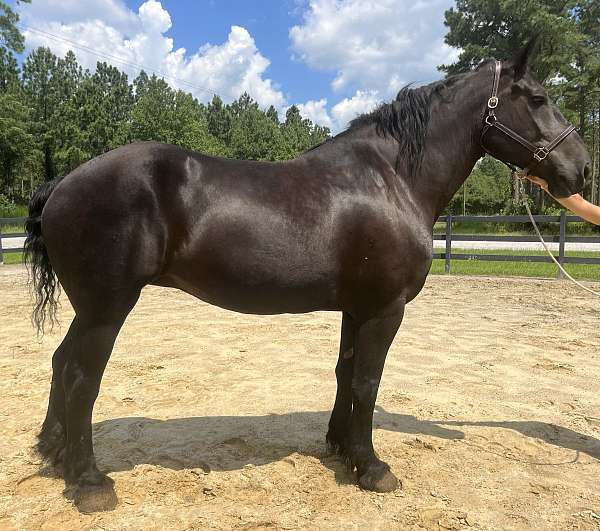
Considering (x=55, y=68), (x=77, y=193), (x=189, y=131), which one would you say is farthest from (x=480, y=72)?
(x=55, y=68)

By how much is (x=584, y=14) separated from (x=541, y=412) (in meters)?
31.6

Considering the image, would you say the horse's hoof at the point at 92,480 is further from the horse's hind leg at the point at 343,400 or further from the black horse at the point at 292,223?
the horse's hind leg at the point at 343,400

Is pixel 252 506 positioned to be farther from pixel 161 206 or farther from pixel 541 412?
pixel 541 412

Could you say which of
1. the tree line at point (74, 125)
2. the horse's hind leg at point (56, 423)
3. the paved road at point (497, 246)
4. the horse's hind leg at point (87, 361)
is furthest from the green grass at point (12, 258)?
the tree line at point (74, 125)

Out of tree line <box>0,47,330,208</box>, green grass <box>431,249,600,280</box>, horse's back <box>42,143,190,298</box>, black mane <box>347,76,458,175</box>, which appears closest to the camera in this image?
horse's back <box>42,143,190,298</box>

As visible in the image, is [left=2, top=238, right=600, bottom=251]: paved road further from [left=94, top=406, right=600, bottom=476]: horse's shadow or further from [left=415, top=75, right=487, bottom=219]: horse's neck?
[left=415, top=75, right=487, bottom=219]: horse's neck

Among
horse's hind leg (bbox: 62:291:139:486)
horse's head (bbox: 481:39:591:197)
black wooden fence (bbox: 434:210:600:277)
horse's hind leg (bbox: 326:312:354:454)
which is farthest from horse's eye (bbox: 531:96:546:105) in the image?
black wooden fence (bbox: 434:210:600:277)

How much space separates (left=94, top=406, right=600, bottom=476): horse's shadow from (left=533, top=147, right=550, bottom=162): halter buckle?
81.1 inches

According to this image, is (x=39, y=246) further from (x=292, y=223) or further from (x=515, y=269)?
(x=515, y=269)

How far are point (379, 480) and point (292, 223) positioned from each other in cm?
163

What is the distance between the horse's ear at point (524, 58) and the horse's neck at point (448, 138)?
0.77 ft

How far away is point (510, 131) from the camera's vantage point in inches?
109

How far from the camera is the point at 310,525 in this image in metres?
2.38

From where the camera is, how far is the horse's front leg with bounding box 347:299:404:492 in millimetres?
2652
